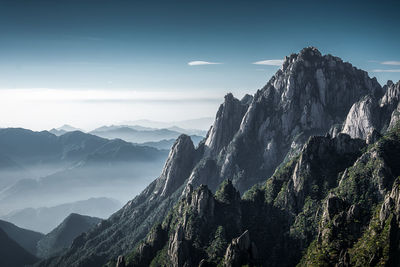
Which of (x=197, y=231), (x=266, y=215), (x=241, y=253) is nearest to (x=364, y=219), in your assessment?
(x=241, y=253)

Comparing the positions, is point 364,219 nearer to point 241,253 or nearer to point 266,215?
point 241,253

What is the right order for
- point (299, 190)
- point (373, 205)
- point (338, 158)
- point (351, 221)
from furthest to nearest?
point (338, 158) < point (299, 190) < point (373, 205) < point (351, 221)

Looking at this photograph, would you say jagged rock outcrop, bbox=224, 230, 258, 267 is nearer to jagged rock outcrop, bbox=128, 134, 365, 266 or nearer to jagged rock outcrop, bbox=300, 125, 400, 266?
jagged rock outcrop, bbox=128, 134, 365, 266

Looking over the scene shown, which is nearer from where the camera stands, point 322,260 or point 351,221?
point 322,260

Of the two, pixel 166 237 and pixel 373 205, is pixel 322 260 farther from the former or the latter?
pixel 166 237

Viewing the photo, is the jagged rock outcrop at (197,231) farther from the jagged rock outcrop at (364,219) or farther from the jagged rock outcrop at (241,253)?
the jagged rock outcrop at (364,219)

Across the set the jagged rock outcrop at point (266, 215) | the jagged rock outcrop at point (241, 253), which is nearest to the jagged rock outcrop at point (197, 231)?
the jagged rock outcrop at point (266, 215)

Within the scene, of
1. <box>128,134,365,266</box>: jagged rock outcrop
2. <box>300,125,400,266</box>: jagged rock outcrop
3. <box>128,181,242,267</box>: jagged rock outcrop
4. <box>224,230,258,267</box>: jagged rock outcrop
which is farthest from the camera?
<box>128,134,365,266</box>: jagged rock outcrop

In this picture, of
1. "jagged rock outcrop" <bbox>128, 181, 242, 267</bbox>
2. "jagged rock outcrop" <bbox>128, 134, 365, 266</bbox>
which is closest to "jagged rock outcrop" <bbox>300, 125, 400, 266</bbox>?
"jagged rock outcrop" <bbox>128, 134, 365, 266</bbox>

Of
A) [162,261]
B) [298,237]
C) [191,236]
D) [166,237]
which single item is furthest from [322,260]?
[166,237]

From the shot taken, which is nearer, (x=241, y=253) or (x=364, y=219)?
(x=364, y=219)

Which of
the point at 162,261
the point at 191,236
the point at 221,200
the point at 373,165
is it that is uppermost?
the point at 373,165
